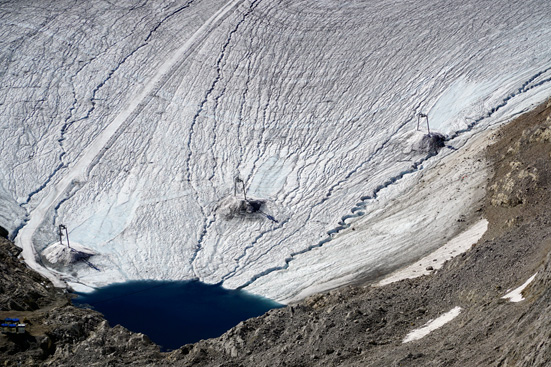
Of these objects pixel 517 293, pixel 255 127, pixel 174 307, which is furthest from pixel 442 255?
pixel 255 127

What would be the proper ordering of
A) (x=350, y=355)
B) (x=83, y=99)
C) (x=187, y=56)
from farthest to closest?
(x=187, y=56) < (x=83, y=99) < (x=350, y=355)

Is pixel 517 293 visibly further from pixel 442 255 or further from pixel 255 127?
pixel 255 127

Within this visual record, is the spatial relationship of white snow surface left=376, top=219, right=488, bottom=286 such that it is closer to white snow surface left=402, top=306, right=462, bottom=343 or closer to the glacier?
the glacier

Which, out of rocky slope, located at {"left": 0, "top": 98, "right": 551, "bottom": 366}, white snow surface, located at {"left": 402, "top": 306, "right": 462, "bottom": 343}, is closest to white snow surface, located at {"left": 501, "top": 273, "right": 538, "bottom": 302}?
rocky slope, located at {"left": 0, "top": 98, "right": 551, "bottom": 366}

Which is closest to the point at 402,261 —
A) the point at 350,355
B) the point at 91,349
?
the point at 350,355

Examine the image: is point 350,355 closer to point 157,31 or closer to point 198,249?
point 198,249

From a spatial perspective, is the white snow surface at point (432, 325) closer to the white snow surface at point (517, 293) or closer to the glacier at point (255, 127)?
the white snow surface at point (517, 293)

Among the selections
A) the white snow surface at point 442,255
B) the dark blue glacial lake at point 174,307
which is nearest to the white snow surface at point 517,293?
the white snow surface at point 442,255
